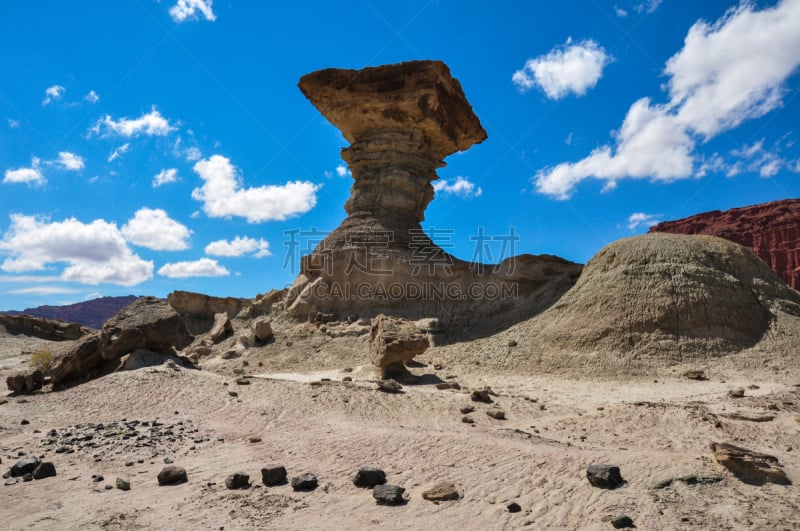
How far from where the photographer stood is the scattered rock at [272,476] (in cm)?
466

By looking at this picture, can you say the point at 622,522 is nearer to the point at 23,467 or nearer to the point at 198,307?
the point at 23,467

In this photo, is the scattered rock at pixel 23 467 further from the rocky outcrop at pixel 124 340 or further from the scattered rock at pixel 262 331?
the scattered rock at pixel 262 331

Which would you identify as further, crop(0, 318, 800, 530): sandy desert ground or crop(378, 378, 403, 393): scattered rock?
crop(378, 378, 403, 393): scattered rock

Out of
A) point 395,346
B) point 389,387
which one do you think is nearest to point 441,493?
point 389,387

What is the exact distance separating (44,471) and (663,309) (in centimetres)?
1219

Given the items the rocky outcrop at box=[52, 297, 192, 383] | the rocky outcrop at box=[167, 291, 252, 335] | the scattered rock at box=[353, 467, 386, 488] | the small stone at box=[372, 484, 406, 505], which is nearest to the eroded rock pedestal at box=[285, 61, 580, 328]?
the rocky outcrop at box=[52, 297, 192, 383]

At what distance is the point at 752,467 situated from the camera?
459 cm

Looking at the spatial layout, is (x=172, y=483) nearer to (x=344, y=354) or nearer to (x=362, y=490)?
(x=362, y=490)

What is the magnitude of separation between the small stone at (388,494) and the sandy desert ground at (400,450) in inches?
5.2

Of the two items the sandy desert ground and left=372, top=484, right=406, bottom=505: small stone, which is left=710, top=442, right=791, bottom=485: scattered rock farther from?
left=372, top=484, right=406, bottom=505: small stone

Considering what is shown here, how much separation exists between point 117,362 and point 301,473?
8056mm

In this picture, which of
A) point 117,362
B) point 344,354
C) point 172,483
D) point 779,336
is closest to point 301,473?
point 172,483

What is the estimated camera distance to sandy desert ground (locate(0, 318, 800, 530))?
4031 millimetres

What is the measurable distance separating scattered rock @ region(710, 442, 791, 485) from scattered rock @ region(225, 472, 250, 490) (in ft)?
14.5
